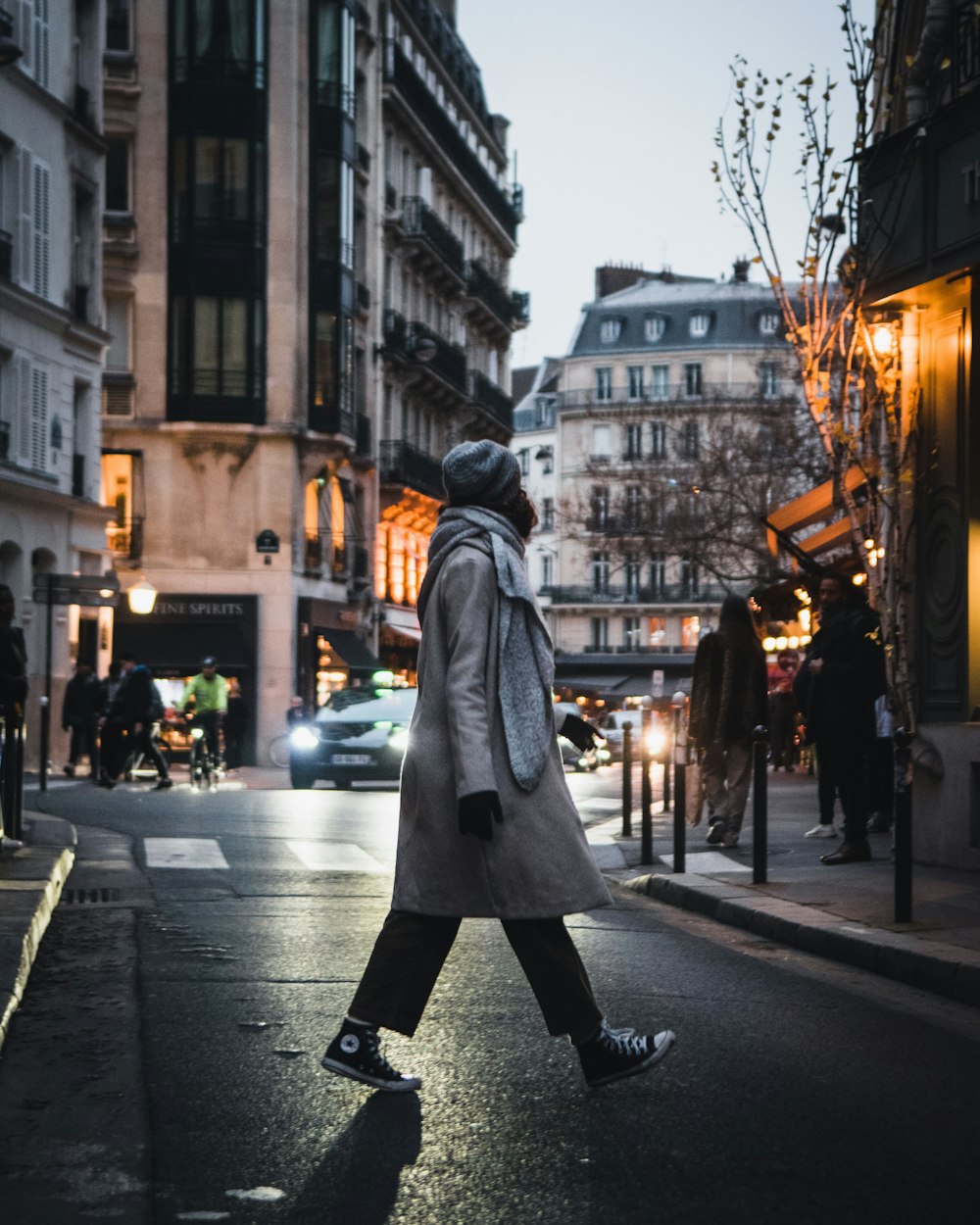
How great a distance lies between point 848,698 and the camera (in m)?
13.3

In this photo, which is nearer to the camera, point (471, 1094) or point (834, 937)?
point (471, 1094)

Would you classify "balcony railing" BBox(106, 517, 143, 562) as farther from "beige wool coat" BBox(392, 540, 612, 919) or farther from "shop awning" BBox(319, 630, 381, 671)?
"beige wool coat" BBox(392, 540, 612, 919)

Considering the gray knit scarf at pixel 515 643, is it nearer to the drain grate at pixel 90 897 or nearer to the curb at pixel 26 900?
the curb at pixel 26 900

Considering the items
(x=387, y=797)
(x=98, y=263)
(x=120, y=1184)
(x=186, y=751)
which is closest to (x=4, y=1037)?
(x=120, y=1184)

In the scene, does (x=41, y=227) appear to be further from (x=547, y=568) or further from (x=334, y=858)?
(x=547, y=568)

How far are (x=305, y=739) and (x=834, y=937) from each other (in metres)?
18.2

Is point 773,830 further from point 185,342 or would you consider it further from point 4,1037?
point 185,342

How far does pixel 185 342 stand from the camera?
145 ft

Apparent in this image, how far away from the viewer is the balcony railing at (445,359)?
55844mm

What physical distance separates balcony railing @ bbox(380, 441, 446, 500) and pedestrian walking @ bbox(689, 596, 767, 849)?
3695 cm

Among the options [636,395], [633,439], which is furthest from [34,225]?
[636,395]

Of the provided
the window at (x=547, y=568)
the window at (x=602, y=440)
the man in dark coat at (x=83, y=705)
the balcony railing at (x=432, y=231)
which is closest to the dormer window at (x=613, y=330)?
the window at (x=602, y=440)

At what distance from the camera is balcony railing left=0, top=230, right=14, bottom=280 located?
3139 cm

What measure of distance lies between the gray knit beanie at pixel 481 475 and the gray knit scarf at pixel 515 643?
0.16 ft
